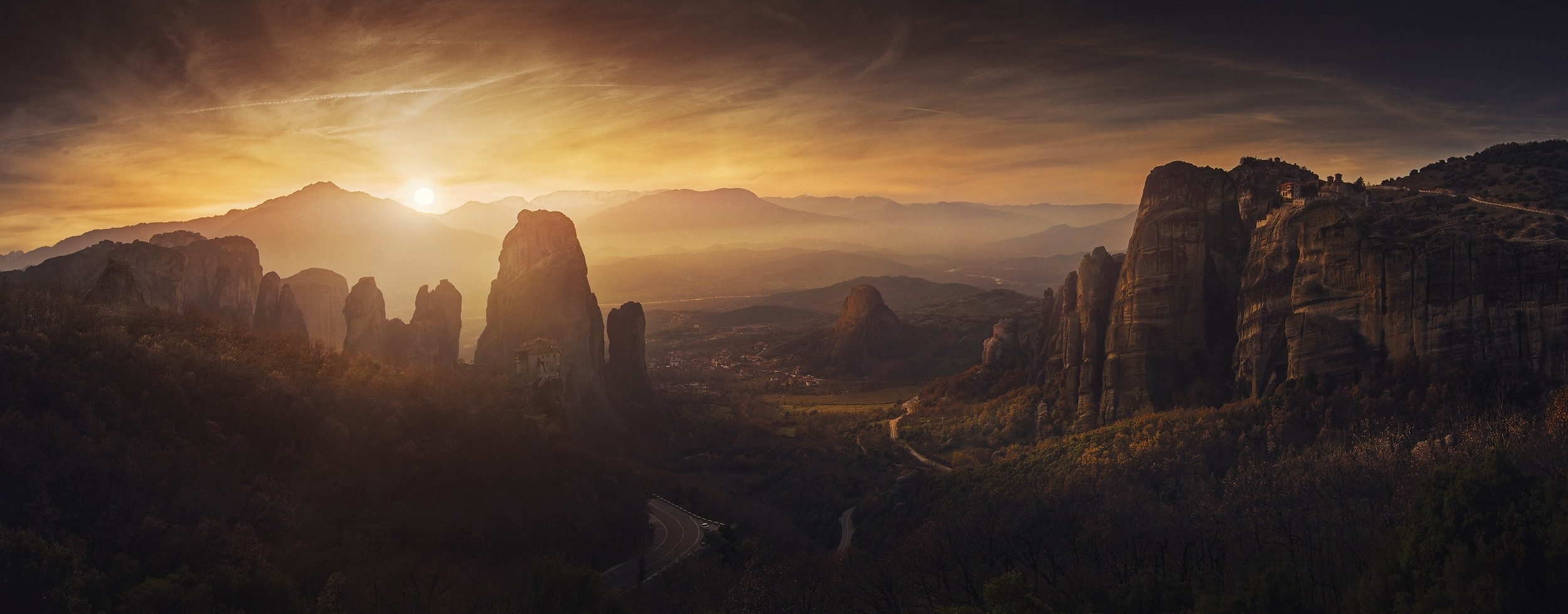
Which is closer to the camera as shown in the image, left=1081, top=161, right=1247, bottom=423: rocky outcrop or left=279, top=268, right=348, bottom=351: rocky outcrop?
left=1081, top=161, right=1247, bottom=423: rocky outcrop

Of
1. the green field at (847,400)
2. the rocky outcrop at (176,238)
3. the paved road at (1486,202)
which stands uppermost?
the rocky outcrop at (176,238)

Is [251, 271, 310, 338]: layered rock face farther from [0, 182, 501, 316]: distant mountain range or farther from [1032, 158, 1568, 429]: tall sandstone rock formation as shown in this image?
[0, 182, 501, 316]: distant mountain range

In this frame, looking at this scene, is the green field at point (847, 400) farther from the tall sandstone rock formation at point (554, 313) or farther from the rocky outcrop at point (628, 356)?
the tall sandstone rock formation at point (554, 313)

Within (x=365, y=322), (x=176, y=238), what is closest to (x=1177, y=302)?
(x=365, y=322)

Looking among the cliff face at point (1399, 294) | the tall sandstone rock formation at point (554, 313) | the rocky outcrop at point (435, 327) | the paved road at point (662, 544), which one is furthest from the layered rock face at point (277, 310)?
the cliff face at point (1399, 294)

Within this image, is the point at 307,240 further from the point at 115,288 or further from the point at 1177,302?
the point at 1177,302

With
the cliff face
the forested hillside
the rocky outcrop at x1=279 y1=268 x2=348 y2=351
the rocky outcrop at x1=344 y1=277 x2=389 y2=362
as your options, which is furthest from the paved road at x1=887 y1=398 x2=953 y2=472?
the rocky outcrop at x1=279 y1=268 x2=348 y2=351

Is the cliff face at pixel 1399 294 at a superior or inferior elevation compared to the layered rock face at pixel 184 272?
inferior

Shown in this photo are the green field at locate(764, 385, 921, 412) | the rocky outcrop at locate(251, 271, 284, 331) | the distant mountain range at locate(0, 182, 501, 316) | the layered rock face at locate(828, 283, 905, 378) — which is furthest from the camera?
the distant mountain range at locate(0, 182, 501, 316)
